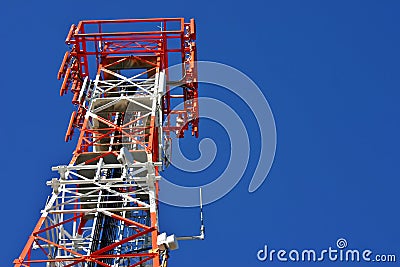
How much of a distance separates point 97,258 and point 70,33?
764 inches

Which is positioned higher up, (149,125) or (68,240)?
(149,125)

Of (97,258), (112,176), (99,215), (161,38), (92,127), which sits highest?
(161,38)

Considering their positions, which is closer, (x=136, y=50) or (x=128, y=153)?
(x=128, y=153)

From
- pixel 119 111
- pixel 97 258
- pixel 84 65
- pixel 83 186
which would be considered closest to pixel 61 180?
pixel 83 186

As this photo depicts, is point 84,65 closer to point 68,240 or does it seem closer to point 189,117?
point 189,117

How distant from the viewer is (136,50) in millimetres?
52250

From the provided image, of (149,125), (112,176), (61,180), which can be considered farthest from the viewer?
(149,125)

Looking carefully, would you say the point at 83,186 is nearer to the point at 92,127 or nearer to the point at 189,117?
the point at 92,127

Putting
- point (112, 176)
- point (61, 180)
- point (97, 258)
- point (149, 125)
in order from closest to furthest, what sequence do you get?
point (97, 258), point (61, 180), point (112, 176), point (149, 125)

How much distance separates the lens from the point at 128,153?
135 ft

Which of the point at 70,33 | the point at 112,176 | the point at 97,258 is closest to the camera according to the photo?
the point at 97,258

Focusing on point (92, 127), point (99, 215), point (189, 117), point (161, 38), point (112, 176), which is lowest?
point (99, 215)

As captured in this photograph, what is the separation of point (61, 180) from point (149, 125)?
783cm

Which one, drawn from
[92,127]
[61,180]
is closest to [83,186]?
[61,180]
